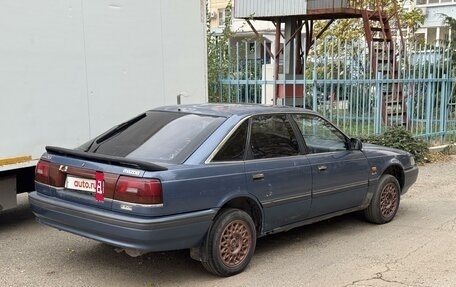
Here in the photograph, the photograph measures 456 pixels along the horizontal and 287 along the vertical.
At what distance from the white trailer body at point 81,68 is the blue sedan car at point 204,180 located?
3.00ft

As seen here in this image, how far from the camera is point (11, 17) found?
18.1ft

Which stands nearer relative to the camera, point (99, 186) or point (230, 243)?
point (99, 186)

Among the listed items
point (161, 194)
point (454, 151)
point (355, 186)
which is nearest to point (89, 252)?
point (161, 194)

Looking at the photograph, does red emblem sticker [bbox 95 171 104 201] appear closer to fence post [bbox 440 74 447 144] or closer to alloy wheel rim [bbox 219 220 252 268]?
alloy wheel rim [bbox 219 220 252 268]

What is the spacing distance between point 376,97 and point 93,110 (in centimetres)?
642

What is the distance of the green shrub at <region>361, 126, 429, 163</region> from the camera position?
1052 centimetres

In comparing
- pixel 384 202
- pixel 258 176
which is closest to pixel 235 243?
pixel 258 176

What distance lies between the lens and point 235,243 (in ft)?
15.5

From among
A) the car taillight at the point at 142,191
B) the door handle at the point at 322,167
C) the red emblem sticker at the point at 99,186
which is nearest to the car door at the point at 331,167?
the door handle at the point at 322,167

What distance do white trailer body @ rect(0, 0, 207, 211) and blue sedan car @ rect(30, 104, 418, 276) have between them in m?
0.91

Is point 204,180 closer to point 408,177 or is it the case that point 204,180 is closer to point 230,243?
point 230,243

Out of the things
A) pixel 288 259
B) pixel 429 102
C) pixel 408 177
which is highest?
pixel 429 102

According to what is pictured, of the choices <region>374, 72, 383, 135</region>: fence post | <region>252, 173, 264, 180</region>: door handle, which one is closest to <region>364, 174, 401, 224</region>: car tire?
<region>252, 173, 264, 180</region>: door handle

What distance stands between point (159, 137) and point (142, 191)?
863 mm
